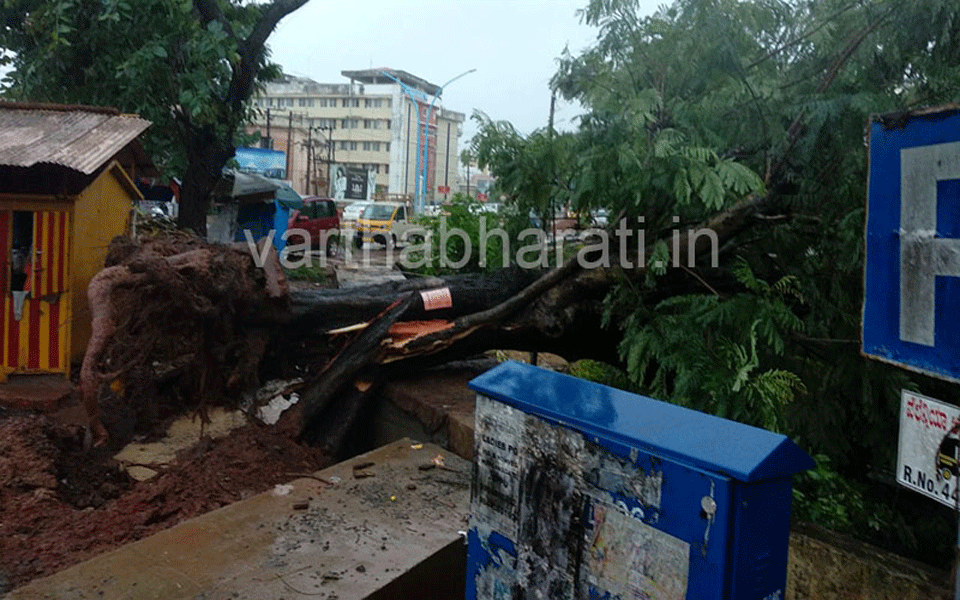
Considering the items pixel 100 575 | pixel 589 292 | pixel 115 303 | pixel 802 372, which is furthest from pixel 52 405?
pixel 802 372

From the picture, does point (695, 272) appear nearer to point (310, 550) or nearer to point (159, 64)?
point (310, 550)

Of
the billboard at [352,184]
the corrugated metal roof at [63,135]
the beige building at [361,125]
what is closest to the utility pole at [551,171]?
the corrugated metal roof at [63,135]

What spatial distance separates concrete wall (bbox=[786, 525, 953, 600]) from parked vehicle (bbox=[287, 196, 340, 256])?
19.5 m

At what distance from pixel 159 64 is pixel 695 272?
7.81m

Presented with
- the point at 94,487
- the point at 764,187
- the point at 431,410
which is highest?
the point at 764,187

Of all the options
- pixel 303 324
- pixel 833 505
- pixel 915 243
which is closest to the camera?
pixel 915 243

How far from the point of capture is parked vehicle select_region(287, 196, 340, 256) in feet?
75.3

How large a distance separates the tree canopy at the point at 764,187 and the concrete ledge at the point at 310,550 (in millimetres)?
1744

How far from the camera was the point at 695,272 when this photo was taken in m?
5.51

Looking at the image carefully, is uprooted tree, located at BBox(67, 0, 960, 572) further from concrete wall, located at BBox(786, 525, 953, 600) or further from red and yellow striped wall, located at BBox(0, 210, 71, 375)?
red and yellow striped wall, located at BBox(0, 210, 71, 375)

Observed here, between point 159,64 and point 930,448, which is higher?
point 159,64

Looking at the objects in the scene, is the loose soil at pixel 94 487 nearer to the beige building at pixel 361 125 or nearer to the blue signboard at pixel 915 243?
the blue signboard at pixel 915 243

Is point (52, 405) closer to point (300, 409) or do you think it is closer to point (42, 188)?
point (42, 188)

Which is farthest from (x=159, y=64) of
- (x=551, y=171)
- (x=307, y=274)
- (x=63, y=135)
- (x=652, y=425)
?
(x=652, y=425)
